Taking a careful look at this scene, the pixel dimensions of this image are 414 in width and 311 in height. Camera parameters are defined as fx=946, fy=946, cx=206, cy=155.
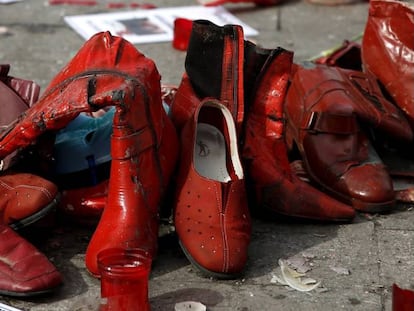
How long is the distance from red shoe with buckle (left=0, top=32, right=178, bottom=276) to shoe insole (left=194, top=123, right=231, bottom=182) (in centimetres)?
14

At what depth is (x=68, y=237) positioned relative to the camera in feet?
9.96

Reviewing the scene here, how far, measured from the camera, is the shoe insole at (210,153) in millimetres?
3029

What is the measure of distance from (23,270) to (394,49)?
179cm

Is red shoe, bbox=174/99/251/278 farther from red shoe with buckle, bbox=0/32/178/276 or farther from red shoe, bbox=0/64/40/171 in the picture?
red shoe, bbox=0/64/40/171

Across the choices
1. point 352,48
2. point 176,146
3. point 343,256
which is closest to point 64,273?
point 176,146

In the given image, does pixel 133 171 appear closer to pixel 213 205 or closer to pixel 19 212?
pixel 213 205

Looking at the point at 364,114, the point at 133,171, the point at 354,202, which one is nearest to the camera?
the point at 133,171

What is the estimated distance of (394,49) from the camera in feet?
12.1

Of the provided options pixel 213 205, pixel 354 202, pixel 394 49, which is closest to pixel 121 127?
pixel 213 205

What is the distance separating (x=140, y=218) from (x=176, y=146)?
1.04 feet

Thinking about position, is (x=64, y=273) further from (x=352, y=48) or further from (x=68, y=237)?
(x=352, y=48)

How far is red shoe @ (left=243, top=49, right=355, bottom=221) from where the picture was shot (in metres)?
3.12

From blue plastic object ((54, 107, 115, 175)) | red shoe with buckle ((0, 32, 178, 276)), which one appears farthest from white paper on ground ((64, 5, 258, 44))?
red shoe with buckle ((0, 32, 178, 276))

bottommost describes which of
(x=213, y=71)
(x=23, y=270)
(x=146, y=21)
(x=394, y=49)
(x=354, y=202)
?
(x=146, y=21)
